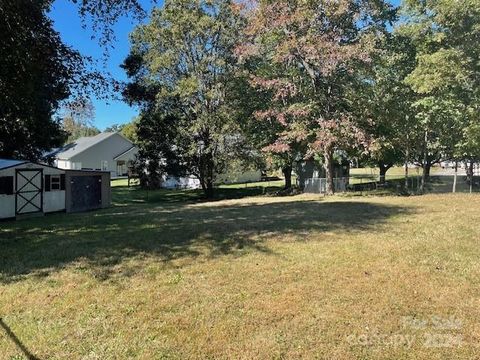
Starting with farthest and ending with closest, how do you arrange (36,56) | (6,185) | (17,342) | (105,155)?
(105,155), (6,185), (36,56), (17,342)

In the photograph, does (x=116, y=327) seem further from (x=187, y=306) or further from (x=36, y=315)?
(x=36, y=315)

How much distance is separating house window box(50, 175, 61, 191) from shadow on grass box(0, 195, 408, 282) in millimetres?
9156

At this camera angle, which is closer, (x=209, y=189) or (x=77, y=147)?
(x=209, y=189)

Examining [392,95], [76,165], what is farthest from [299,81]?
[76,165]

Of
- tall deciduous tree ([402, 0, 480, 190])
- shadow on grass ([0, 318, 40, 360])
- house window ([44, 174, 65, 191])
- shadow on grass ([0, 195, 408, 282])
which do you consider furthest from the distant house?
shadow on grass ([0, 318, 40, 360])

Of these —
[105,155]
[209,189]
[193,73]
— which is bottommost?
[209,189]

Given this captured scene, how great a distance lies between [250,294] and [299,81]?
18.9 m

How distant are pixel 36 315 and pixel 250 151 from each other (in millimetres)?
23077

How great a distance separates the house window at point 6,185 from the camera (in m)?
17.8

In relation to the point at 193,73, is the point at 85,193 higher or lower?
lower

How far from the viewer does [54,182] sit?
2030 centimetres

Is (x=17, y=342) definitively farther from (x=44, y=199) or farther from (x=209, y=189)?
(x=209, y=189)

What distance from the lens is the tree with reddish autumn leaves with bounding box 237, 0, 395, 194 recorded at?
19516 millimetres

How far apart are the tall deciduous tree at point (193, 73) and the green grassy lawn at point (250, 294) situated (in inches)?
698
